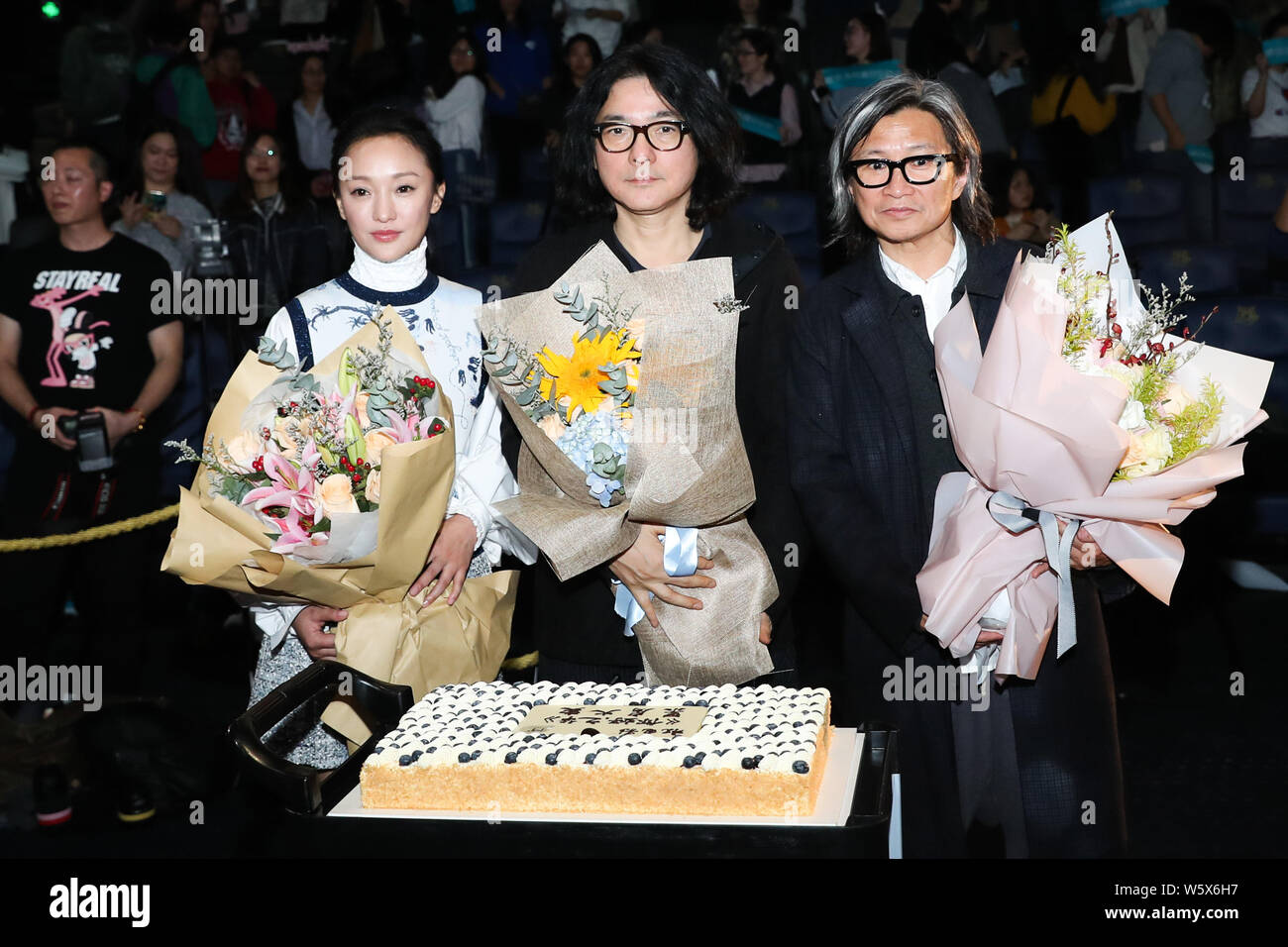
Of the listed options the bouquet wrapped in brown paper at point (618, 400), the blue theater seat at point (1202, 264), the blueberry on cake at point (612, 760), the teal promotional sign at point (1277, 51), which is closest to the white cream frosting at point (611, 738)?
the blueberry on cake at point (612, 760)

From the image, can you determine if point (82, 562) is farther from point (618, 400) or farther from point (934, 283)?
point (934, 283)

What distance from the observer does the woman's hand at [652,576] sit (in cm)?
194

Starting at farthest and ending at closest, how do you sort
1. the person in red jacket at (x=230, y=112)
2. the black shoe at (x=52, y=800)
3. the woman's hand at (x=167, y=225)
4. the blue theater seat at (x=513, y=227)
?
the blue theater seat at (x=513, y=227) → the person in red jacket at (x=230, y=112) → the woman's hand at (x=167, y=225) → the black shoe at (x=52, y=800)

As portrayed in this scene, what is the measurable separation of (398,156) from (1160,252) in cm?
427

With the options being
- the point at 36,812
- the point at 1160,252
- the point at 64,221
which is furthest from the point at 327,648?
the point at 1160,252

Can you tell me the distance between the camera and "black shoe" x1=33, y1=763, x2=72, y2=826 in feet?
9.89

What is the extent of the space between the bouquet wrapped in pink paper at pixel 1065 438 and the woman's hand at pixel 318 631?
911 millimetres

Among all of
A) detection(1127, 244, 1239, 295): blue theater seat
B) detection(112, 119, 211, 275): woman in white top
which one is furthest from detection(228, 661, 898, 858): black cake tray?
detection(1127, 244, 1239, 295): blue theater seat

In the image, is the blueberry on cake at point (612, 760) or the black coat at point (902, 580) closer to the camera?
the blueberry on cake at point (612, 760)

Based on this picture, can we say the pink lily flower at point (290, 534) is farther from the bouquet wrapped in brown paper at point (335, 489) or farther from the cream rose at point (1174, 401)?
the cream rose at point (1174, 401)

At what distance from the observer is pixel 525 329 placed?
1804mm

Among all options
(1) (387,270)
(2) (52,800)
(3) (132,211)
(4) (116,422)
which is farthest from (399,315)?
(3) (132,211)

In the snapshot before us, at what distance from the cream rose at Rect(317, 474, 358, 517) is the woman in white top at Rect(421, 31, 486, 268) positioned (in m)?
4.62

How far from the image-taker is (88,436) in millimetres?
3477
